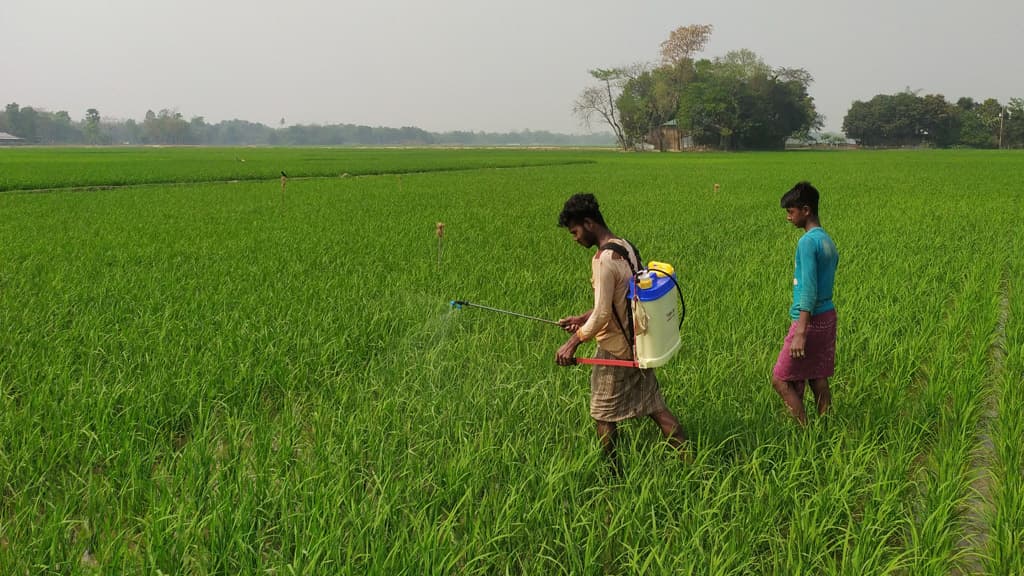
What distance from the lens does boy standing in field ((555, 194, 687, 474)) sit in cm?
246

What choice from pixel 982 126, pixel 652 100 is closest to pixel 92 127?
pixel 652 100

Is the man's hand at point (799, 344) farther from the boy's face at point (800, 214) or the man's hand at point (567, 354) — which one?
the man's hand at point (567, 354)

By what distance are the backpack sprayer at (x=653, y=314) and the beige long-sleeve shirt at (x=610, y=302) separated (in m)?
0.04

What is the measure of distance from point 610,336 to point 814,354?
1166mm

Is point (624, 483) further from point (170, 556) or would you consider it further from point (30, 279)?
point (30, 279)

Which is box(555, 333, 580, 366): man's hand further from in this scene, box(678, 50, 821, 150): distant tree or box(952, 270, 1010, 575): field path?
box(678, 50, 821, 150): distant tree

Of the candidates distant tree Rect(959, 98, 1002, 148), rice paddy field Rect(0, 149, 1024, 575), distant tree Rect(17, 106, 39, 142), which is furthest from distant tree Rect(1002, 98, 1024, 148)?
distant tree Rect(17, 106, 39, 142)

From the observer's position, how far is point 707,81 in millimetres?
65875

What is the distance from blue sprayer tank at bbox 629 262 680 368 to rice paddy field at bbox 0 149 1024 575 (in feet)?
1.73

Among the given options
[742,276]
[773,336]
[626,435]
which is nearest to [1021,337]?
[773,336]

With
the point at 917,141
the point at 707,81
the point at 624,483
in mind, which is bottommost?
the point at 624,483

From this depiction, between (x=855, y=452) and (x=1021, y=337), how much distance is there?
9.58 feet

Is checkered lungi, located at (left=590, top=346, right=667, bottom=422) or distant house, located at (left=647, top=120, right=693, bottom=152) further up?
distant house, located at (left=647, top=120, right=693, bottom=152)

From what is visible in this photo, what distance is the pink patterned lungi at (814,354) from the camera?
3.08 meters
